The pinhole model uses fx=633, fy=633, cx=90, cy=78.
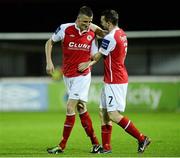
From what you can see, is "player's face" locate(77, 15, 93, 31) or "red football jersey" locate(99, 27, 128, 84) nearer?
"red football jersey" locate(99, 27, 128, 84)

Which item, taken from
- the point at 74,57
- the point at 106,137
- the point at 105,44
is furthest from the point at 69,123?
the point at 105,44

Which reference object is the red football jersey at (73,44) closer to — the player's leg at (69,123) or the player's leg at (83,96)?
the player's leg at (83,96)

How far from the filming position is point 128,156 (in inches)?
340

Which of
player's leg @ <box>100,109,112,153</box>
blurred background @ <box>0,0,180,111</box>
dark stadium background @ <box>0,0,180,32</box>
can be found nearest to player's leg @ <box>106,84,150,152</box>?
player's leg @ <box>100,109,112,153</box>

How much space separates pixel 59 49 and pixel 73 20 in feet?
10.4

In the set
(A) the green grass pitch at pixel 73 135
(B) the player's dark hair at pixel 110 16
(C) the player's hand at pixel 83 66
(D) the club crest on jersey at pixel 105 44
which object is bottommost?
(A) the green grass pitch at pixel 73 135

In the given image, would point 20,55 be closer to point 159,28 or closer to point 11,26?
point 11,26

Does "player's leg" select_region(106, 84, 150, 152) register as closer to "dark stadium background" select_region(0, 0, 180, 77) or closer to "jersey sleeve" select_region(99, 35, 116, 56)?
"jersey sleeve" select_region(99, 35, 116, 56)

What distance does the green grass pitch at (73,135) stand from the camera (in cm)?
942

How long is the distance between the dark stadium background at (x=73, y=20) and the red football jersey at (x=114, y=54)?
12.3m

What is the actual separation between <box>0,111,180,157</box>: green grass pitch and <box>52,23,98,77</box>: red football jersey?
4.27 feet

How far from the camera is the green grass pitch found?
30.9 feet

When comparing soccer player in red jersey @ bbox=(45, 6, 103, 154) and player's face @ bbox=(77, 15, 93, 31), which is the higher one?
player's face @ bbox=(77, 15, 93, 31)

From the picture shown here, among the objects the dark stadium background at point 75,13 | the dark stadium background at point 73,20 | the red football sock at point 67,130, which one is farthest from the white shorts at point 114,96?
the dark stadium background at point 75,13
